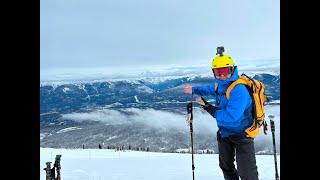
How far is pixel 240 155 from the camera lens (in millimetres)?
5066

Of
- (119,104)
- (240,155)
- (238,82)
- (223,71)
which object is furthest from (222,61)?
(119,104)

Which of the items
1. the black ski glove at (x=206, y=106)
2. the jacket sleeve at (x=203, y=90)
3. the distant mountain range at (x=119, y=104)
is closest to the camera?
the black ski glove at (x=206, y=106)

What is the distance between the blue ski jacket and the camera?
4.77 metres

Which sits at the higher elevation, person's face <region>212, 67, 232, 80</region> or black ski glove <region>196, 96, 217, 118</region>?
person's face <region>212, 67, 232, 80</region>

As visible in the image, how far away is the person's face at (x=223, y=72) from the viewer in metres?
4.84

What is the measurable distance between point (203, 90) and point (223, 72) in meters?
0.40

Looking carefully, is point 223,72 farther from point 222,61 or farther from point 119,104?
point 119,104

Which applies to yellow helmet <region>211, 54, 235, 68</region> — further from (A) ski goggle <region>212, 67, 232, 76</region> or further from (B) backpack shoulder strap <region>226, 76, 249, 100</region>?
(B) backpack shoulder strap <region>226, 76, 249, 100</region>

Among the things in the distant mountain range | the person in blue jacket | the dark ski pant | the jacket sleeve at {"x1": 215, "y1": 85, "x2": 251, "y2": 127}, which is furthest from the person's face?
the dark ski pant

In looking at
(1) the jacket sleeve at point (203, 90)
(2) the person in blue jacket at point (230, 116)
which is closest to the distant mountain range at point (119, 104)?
(1) the jacket sleeve at point (203, 90)

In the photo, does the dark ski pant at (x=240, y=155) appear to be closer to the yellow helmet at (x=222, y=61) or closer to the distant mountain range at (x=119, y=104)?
the distant mountain range at (x=119, y=104)

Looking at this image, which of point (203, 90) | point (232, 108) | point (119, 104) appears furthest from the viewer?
point (119, 104)
